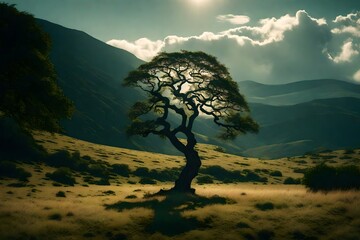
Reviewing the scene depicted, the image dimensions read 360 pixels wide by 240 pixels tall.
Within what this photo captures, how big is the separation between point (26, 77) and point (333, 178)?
34.4 m

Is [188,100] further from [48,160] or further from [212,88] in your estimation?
[48,160]

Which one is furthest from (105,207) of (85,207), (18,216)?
(18,216)

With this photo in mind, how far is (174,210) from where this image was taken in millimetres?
28297

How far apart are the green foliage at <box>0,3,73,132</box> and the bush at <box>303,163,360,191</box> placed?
28.5m

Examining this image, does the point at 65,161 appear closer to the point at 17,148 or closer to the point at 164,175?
the point at 17,148

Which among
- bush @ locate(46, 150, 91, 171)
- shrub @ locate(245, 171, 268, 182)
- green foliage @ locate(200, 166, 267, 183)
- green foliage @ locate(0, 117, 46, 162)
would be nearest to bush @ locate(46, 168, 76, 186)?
bush @ locate(46, 150, 91, 171)

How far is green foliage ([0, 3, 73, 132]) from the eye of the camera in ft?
99.6

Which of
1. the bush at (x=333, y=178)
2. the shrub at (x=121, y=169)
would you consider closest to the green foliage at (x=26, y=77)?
the bush at (x=333, y=178)

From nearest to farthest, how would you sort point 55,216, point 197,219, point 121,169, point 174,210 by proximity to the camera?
point 55,216, point 197,219, point 174,210, point 121,169

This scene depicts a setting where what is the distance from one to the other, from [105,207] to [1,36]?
18177 mm

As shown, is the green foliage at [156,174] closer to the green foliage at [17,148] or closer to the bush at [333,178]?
the green foliage at [17,148]

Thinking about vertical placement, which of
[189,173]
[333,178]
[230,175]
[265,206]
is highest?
[333,178]

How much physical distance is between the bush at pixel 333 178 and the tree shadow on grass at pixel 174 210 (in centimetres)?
1270

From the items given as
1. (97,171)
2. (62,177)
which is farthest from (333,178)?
(97,171)
